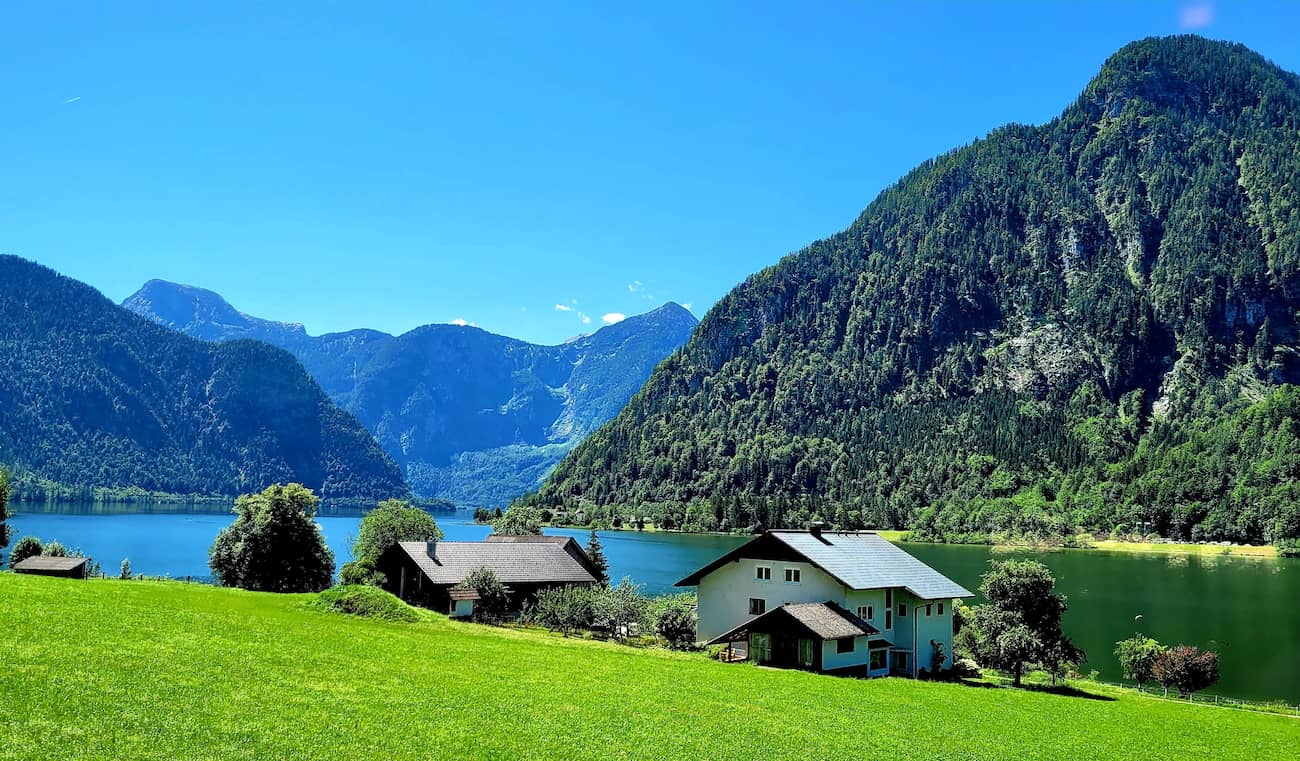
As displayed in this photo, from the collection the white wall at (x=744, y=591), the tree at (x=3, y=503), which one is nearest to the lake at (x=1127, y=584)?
the white wall at (x=744, y=591)

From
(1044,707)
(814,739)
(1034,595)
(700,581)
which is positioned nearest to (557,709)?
(814,739)

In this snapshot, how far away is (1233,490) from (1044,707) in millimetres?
185036

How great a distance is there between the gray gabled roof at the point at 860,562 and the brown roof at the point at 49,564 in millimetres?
45855

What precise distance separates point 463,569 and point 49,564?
31.0 metres

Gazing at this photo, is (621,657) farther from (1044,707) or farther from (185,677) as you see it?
(185,677)

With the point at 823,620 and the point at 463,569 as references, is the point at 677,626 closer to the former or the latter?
the point at 823,620

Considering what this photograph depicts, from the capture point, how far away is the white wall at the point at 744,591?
172ft

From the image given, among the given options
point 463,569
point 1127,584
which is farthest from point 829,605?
point 1127,584

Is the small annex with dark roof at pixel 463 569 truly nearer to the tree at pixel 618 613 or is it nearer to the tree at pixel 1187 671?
the tree at pixel 618 613

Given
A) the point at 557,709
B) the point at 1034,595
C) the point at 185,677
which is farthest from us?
the point at 1034,595

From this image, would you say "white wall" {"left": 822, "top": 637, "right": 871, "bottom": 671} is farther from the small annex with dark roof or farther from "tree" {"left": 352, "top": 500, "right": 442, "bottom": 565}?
"tree" {"left": 352, "top": 500, "right": 442, "bottom": 565}

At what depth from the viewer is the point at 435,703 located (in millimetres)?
26422

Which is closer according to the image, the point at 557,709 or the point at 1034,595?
the point at 557,709

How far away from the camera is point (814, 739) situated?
1096 inches
